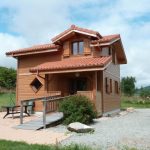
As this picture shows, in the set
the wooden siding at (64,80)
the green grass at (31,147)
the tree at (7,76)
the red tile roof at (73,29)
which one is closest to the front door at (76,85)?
the wooden siding at (64,80)

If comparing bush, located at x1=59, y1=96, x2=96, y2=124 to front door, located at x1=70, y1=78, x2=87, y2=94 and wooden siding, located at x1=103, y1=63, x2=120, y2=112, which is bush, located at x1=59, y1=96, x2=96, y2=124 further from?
front door, located at x1=70, y1=78, x2=87, y2=94

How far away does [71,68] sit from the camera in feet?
60.0

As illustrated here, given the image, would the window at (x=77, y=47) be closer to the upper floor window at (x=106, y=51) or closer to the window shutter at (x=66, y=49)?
the window shutter at (x=66, y=49)

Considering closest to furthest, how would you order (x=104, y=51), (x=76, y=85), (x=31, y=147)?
1. (x=31, y=147)
2. (x=104, y=51)
3. (x=76, y=85)

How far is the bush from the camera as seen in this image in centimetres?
1538

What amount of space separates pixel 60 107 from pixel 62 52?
6.31 m

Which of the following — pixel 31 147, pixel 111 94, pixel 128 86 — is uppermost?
pixel 128 86

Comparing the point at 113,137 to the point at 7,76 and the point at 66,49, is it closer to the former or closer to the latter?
the point at 66,49

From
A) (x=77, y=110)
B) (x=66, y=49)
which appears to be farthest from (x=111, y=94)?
(x=77, y=110)

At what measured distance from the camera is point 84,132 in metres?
13.2

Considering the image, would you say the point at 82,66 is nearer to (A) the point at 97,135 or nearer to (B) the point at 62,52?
(B) the point at 62,52

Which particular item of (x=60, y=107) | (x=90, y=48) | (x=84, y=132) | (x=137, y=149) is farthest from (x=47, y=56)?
(x=137, y=149)

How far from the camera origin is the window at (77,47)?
20.9 metres

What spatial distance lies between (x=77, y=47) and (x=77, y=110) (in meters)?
6.66
